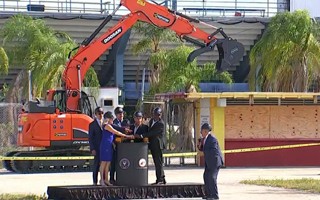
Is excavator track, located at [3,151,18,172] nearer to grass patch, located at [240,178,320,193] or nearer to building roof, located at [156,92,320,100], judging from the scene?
building roof, located at [156,92,320,100]

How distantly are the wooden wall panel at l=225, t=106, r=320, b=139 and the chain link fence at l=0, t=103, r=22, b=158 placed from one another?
27.8 ft

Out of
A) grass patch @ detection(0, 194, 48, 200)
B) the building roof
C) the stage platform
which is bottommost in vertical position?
grass patch @ detection(0, 194, 48, 200)

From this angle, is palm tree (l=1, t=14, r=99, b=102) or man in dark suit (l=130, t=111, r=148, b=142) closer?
man in dark suit (l=130, t=111, r=148, b=142)

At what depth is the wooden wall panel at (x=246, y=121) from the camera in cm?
3053

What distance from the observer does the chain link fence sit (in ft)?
111

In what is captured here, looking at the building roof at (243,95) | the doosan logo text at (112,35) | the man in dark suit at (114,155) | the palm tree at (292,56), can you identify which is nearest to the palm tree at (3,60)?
the doosan logo text at (112,35)

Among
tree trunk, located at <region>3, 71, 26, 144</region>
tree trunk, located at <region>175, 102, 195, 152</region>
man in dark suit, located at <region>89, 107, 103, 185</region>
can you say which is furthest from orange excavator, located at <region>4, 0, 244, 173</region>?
man in dark suit, located at <region>89, 107, 103, 185</region>

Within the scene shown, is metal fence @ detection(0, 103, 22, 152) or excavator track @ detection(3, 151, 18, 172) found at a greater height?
metal fence @ detection(0, 103, 22, 152)

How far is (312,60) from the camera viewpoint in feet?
122

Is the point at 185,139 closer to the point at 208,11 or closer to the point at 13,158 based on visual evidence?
the point at 13,158

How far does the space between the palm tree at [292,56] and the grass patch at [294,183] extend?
13650 millimetres

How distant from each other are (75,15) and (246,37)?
987cm

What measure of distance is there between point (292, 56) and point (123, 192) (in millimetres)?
19812

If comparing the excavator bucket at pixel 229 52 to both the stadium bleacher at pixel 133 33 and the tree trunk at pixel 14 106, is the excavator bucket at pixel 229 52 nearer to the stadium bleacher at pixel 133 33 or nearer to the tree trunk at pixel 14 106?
the tree trunk at pixel 14 106
